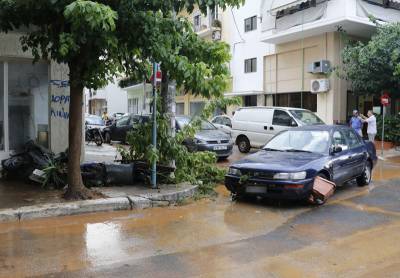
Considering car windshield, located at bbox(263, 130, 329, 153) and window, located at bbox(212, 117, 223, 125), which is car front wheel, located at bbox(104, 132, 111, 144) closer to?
window, located at bbox(212, 117, 223, 125)

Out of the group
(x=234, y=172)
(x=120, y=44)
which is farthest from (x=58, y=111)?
(x=234, y=172)

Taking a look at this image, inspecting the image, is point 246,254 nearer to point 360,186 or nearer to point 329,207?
point 329,207

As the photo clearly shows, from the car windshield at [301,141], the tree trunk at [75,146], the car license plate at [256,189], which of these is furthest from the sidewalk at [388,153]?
the tree trunk at [75,146]

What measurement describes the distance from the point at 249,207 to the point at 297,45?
1868cm

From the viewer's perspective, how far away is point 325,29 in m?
22.8

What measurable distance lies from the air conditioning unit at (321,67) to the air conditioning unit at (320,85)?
459 millimetres

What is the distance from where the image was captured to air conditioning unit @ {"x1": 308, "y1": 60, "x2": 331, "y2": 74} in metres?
22.9

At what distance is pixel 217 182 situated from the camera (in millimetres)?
10859

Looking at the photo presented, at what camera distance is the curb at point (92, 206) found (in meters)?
7.27

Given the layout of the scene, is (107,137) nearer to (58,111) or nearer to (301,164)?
(58,111)

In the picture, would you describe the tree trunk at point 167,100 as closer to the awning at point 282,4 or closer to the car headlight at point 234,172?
the car headlight at point 234,172

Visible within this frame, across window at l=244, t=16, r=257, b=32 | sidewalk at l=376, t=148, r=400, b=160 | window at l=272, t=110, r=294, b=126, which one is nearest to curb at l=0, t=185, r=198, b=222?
window at l=272, t=110, r=294, b=126

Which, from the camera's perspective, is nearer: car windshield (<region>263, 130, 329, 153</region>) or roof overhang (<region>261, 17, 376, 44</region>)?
car windshield (<region>263, 130, 329, 153</region>)

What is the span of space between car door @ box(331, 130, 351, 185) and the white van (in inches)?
269
